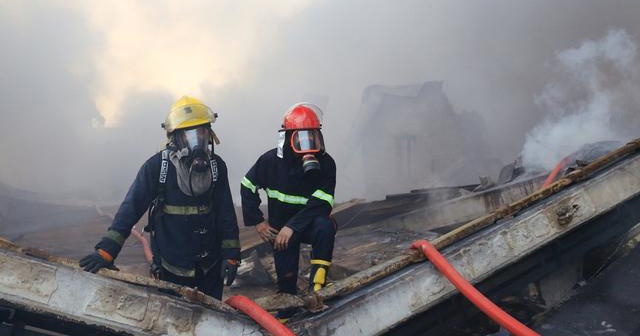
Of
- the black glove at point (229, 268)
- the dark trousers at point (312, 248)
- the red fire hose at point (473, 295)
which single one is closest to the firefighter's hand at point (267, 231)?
the dark trousers at point (312, 248)

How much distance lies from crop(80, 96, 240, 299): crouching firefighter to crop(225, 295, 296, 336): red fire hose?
672 mm

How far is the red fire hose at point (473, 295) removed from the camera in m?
2.08

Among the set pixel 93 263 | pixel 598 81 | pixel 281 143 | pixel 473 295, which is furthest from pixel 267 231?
pixel 598 81

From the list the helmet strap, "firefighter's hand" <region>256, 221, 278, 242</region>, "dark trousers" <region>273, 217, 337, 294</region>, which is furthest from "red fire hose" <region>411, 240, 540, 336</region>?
the helmet strap

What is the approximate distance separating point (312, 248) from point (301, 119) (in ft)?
2.89

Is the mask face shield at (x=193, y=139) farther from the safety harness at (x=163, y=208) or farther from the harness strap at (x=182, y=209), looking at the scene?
the harness strap at (x=182, y=209)

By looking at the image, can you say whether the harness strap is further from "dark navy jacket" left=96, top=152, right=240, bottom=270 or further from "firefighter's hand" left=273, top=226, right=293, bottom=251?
"firefighter's hand" left=273, top=226, right=293, bottom=251

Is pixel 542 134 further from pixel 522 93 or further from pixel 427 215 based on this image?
pixel 522 93

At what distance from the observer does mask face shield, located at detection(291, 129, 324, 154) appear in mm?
3176

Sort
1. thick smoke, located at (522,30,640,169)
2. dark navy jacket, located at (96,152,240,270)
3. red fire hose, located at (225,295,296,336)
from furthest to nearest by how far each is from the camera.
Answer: thick smoke, located at (522,30,640,169) < dark navy jacket, located at (96,152,240,270) < red fire hose, located at (225,295,296,336)

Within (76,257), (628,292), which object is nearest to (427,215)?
(628,292)

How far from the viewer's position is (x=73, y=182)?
61.2 ft

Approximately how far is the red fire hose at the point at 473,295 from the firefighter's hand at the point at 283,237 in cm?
83

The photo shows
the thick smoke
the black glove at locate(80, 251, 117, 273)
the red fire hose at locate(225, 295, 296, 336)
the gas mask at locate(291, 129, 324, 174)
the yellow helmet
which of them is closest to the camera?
the red fire hose at locate(225, 295, 296, 336)
